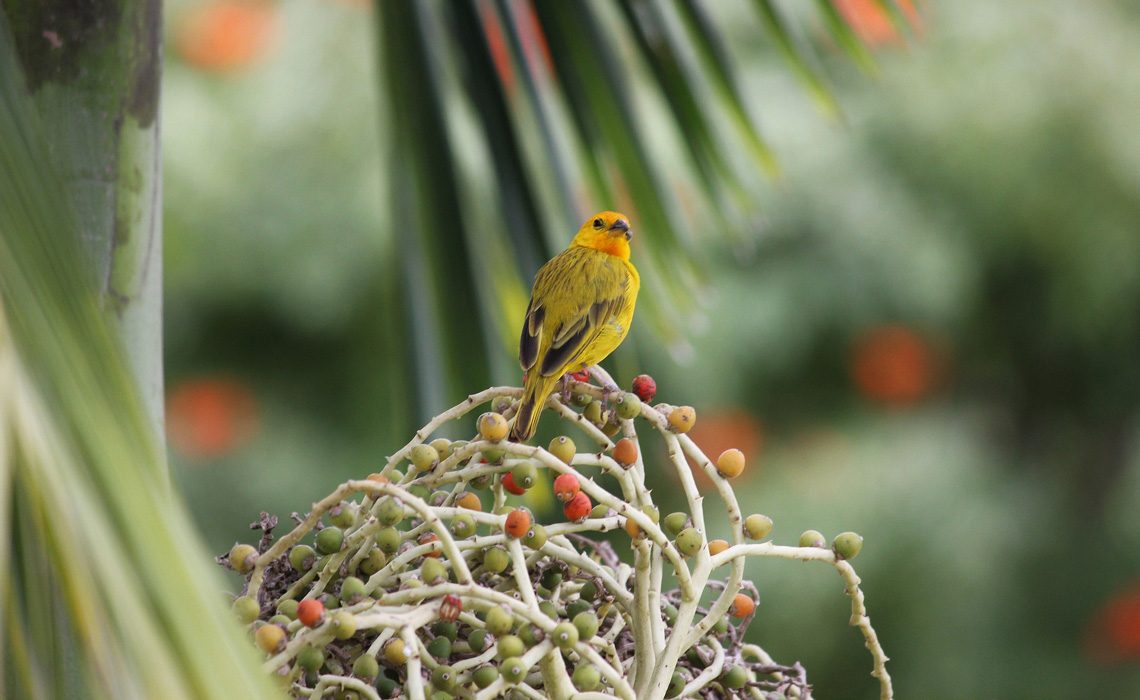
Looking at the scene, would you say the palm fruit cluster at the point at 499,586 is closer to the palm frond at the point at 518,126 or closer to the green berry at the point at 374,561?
the green berry at the point at 374,561

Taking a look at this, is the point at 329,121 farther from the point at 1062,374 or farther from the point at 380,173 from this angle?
the point at 1062,374

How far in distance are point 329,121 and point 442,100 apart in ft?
7.70

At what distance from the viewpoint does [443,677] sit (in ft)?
1.97

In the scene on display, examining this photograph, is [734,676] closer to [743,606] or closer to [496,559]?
[743,606]

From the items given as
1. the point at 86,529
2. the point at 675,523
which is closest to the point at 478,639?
the point at 675,523

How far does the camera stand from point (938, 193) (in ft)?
→ 10.8

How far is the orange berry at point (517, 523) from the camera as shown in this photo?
0.60 meters

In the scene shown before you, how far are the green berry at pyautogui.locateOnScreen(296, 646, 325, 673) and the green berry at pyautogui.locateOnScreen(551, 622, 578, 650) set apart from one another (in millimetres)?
107

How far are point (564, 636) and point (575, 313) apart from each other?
0.45 meters

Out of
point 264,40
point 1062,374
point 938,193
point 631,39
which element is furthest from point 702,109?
point 1062,374

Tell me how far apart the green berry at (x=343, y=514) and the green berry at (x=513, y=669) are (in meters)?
0.12

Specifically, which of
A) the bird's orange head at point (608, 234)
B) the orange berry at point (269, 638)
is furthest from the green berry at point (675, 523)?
the bird's orange head at point (608, 234)

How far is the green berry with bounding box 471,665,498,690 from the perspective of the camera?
0.60m

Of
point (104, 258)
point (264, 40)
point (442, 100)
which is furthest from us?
point (264, 40)
